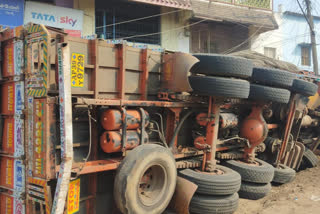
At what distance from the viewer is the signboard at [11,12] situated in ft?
25.9

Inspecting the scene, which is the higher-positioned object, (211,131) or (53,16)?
(53,16)

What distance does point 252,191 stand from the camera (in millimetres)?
5324

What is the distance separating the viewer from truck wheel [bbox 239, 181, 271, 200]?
5336 mm

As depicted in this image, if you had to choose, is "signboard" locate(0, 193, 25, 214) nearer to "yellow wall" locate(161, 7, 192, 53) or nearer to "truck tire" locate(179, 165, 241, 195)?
"truck tire" locate(179, 165, 241, 195)

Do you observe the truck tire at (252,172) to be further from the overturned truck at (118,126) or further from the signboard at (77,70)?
the signboard at (77,70)

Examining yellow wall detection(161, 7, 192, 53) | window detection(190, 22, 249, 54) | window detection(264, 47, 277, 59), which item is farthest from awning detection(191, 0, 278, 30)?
window detection(264, 47, 277, 59)

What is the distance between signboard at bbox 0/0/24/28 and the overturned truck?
5392mm

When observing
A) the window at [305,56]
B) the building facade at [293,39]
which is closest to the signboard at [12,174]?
the building facade at [293,39]

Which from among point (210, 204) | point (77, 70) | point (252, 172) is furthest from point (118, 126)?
point (252, 172)

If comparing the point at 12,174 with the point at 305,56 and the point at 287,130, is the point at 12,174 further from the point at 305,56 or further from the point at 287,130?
the point at 305,56

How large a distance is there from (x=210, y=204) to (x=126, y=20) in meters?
7.58

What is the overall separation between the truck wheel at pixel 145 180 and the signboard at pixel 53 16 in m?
6.26

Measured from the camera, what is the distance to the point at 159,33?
10.6 meters

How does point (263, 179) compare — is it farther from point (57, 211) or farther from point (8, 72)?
point (8, 72)
